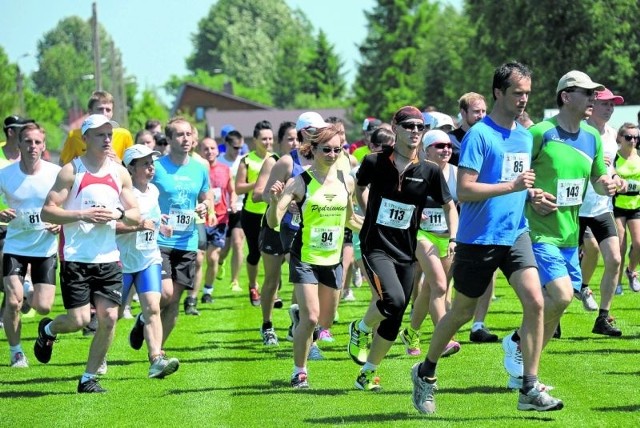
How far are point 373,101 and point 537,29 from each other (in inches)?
1916

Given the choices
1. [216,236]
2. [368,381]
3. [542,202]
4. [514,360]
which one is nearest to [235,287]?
[216,236]

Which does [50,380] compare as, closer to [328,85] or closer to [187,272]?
[187,272]

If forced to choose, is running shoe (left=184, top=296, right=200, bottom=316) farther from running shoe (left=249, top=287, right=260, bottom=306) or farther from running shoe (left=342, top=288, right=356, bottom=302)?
running shoe (left=342, top=288, right=356, bottom=302)

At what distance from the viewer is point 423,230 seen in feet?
39.9

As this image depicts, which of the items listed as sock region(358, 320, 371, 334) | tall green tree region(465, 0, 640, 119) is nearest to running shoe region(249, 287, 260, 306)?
sock region(358, 320, 371, 334)

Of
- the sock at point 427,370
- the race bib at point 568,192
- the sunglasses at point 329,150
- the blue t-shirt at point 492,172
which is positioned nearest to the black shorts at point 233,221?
the sunglasses at point 329,150

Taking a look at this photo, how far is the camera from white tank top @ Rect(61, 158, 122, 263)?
35.4 ft

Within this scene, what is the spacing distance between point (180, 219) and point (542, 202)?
4464mm

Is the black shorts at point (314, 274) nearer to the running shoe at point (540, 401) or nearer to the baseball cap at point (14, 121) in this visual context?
the running shoe at point (540, 401)

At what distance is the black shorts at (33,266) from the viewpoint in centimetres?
1294

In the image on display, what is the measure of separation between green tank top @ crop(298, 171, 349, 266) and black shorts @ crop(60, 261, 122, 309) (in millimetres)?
1465

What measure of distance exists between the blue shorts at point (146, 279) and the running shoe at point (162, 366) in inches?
22.1

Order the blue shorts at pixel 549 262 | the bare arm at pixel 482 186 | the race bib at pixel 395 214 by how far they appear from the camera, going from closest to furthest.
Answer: the bare arm at pixel 482 186
the blue shorts at pixel 549 262
the race bib at pixel 395 214

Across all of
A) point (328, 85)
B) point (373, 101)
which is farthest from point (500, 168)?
point (328, 85)
